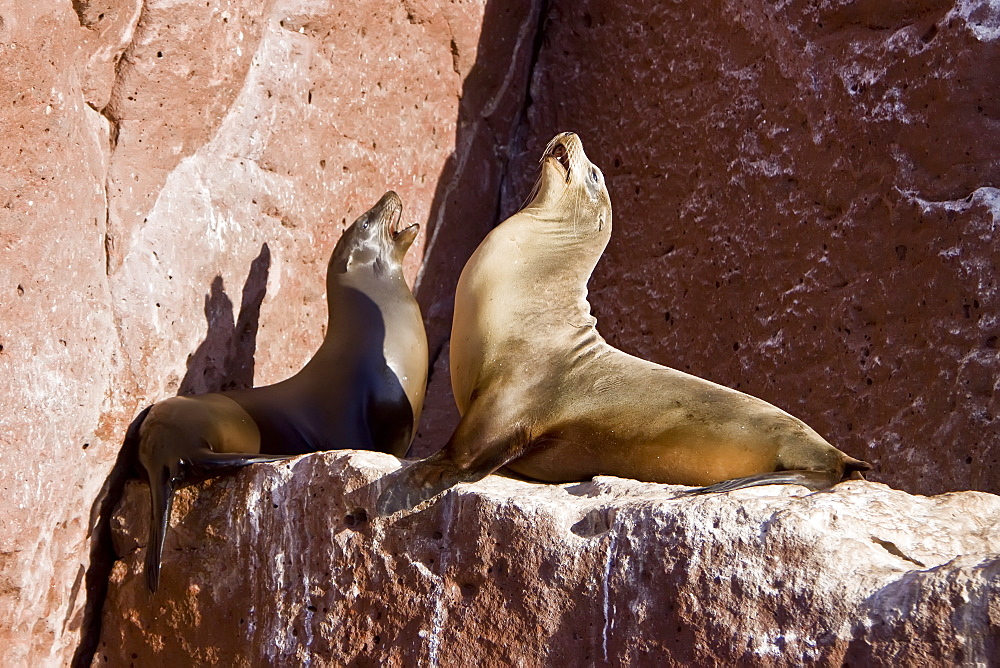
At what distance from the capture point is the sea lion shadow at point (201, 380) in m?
3.81

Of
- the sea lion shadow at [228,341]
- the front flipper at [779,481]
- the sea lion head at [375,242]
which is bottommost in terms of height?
the front flipper at [779,481]

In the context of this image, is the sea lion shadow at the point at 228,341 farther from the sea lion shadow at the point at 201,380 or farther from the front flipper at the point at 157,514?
the front flipper at the point at 157,514

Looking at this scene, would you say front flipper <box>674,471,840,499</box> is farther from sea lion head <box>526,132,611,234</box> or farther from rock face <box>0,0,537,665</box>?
rock face <box>0,0,537,665</box>

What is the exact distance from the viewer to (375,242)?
4.92 meters

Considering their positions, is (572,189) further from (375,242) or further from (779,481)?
(779,481)

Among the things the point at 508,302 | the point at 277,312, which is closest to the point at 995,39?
the point at 508,302

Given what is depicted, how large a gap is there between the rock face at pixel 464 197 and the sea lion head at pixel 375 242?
209 millimetres

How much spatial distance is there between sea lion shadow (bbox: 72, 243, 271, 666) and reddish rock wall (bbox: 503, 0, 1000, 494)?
198cm

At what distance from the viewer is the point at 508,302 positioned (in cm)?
407

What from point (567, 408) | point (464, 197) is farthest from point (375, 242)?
point (567, 408)

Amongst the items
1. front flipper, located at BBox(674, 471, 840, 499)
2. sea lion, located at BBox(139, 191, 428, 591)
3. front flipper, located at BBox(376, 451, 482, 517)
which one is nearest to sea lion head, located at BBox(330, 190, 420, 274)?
sea lion, located at BBox(139, 191, 428, 591)

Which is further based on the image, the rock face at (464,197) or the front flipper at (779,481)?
the rock face at (464,197)

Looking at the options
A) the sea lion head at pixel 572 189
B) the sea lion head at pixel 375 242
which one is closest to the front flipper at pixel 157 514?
the sea lion head at pixel 375 242

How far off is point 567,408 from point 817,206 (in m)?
2.10
